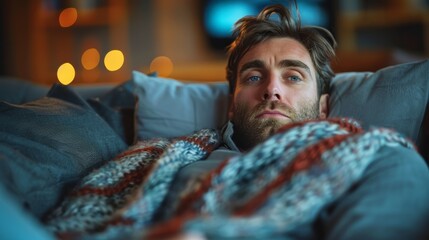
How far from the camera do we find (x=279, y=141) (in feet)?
3.21

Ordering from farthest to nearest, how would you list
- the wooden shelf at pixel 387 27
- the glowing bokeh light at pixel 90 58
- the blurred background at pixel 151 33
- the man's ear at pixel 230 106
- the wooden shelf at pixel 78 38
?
the glowing bokeh light at pixel 90 58
the wooden shelf at pixel 78 38
the blurred background at pixel 151 33
the wooden shelf at pixel 387 27
the man's ear at pixel 230 106

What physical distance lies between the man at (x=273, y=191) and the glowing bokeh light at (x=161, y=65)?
3041mm

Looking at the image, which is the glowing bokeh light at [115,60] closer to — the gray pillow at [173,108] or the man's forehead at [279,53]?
the gray pillow at [173,108]

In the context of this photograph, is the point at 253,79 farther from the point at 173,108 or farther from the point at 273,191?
the point at 273,191

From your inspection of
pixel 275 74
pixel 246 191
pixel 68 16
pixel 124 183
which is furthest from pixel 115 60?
pixel 246 191

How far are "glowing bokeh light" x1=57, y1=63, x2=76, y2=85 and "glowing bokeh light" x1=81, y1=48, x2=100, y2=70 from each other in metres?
0.13

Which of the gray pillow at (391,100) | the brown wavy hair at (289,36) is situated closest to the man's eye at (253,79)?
the brown wavy hair at (289,36)

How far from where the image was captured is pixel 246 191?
931 mm

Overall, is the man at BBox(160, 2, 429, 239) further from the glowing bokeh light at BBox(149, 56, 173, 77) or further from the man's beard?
the glowing bokeh light at BBox(149, 56, 173, 77)

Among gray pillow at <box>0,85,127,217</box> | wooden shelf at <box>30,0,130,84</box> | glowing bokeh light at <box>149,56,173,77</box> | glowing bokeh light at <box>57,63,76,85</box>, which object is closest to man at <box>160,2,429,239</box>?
gray pillow at <box>0,85,127,217</box>

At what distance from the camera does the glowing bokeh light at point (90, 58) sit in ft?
15.0

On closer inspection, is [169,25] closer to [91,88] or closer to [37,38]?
[37,38]

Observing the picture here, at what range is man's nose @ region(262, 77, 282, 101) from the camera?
4.53 feet

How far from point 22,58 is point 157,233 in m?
4.35
